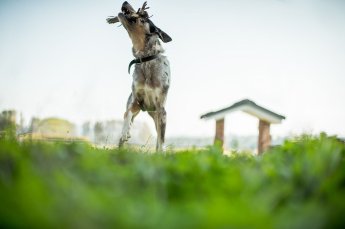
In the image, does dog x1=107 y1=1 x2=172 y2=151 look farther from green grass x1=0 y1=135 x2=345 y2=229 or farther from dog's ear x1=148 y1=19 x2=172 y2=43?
green grass x1=0 y1=135 x2=345 y2=229

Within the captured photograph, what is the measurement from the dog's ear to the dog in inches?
1.1

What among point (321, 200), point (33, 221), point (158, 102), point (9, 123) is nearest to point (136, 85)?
point (158, 102)

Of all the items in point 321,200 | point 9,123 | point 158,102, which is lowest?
point 321,200

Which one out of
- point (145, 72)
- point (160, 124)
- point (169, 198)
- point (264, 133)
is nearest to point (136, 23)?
point (145, 72)

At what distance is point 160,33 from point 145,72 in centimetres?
106

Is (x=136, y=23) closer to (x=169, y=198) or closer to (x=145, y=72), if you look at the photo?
(x=145, y=72)

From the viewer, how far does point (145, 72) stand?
23.8 ft

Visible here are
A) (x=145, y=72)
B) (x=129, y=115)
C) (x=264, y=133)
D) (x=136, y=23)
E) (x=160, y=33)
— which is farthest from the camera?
(x=264, y=133)

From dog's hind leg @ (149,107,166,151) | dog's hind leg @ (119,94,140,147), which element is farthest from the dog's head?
dog's hind leg @ (149,107,166,151)

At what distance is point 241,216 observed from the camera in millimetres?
529

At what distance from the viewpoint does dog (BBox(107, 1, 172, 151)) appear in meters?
7.25

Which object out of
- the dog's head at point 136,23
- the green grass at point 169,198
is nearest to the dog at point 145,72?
the dog's head at point 136,23

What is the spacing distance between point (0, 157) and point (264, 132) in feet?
44.2

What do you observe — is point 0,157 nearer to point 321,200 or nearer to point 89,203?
point 89,203
